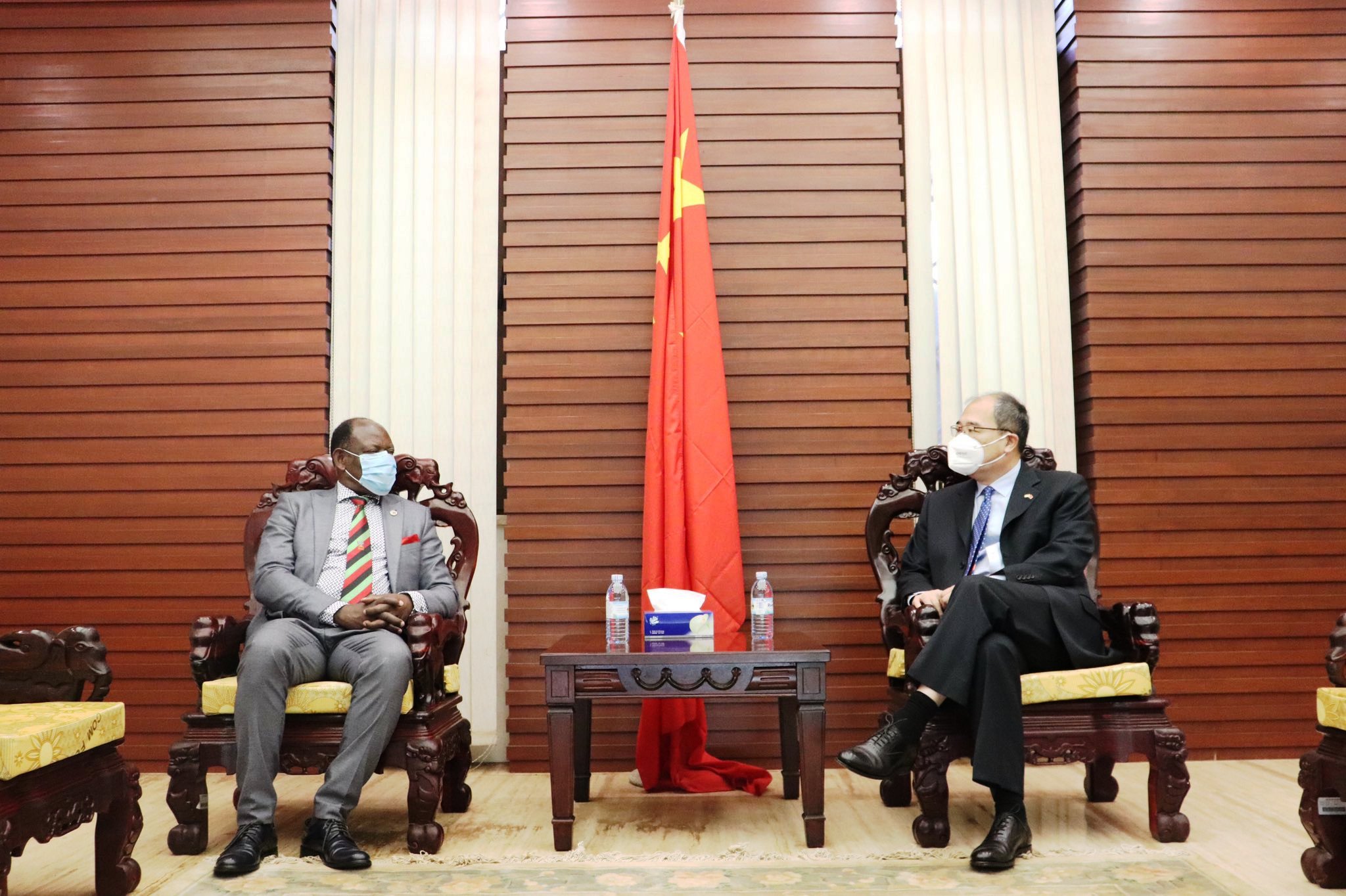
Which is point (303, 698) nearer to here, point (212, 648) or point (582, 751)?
point (212, 648)

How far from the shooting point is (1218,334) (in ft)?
13.5

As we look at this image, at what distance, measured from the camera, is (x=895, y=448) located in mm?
4094

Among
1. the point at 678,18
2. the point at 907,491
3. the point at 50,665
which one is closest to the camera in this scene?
Answer: the point at 50,665

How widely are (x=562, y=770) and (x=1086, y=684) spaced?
146cm

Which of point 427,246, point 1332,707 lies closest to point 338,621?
point 427,246

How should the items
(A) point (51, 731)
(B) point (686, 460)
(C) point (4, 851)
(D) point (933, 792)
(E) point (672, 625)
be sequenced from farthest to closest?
(B) point (686, 460) < (E) point (672, 625) < (D) point (933, 792) < (A) point (51, 731) < (C) point (4, 851)

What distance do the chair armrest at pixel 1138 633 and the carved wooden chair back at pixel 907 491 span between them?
0.49 metres

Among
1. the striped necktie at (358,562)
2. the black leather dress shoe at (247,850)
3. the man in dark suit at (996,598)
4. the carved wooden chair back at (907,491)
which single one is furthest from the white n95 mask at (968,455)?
the black leather dress shoe at (247,850)

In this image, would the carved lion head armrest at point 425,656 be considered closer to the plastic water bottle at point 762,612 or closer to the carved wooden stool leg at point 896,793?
the plastic water bottle at point 762,612

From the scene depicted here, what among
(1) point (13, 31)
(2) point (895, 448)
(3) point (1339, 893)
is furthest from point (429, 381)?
(3) point (1339, 893)

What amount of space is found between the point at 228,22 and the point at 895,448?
3179mm

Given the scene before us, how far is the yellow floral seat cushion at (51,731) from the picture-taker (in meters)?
2.18

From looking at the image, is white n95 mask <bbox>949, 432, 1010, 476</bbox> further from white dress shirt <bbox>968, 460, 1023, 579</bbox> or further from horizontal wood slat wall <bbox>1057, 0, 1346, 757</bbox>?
horizontal wood slat wall <bbox>1057, 0, 1346, 757</bbox>

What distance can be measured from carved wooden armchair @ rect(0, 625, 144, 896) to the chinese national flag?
164 centimetres
